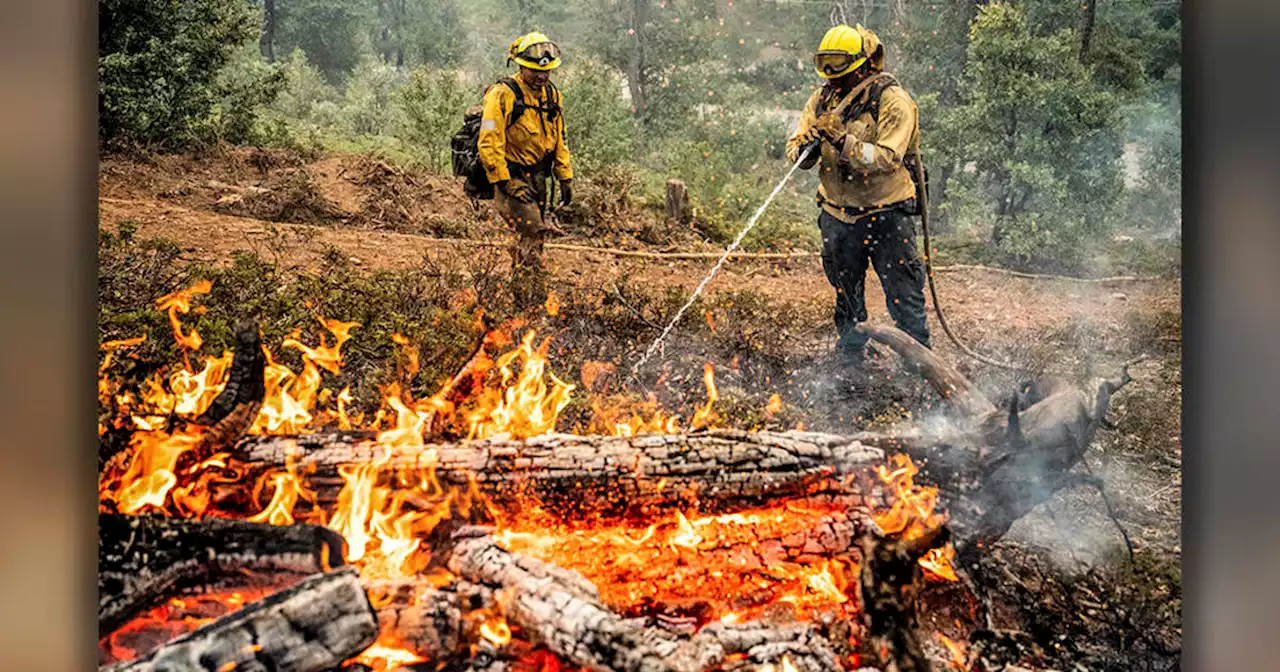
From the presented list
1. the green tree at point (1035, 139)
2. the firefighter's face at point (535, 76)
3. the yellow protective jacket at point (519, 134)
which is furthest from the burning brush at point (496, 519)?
the green tree at point (1035, 139)

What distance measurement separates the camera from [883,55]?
393 centimetres

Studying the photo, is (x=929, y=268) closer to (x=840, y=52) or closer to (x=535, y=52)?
(x=840, y=52)

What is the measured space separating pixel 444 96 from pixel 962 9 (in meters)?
2.01

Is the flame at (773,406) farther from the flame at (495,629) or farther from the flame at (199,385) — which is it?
the flame at (199,385)

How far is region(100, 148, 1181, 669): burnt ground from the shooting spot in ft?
12.0

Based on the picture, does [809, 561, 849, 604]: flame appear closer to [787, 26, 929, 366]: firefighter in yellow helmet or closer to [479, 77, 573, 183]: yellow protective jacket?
[787, 26, 929, 366]: firefighter in yellow helmet

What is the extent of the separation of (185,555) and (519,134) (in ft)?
6.08

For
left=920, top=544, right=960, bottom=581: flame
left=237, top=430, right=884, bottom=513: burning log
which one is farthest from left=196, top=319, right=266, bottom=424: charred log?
left=920, top=544, right=960, bottom=581: flame

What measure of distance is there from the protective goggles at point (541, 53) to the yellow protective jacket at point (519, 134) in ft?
0.29

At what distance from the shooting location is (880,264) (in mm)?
4043

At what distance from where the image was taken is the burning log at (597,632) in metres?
3.32

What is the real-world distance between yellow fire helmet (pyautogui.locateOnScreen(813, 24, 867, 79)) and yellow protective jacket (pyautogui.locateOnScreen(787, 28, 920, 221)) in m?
0.04
